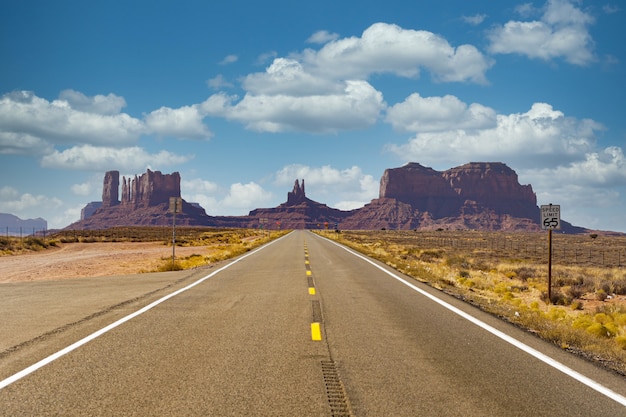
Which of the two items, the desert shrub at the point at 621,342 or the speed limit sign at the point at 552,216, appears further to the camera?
the speed limit sign at the point at 552,216

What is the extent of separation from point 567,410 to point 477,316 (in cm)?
547

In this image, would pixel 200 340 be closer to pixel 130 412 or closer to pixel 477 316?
pixel 130 412

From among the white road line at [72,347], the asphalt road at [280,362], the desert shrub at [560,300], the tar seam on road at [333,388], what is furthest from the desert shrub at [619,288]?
the white road line at [72,347]

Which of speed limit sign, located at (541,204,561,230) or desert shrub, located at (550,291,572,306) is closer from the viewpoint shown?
speed limit sign, located at (541,204,561,230)

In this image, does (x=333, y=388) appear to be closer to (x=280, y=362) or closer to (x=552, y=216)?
(x=280, y=362)

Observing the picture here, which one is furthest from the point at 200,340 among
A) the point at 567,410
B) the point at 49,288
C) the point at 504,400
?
the point at 49,288

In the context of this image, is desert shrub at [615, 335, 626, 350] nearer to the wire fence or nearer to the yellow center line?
the yellow center line

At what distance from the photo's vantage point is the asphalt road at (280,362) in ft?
15.0

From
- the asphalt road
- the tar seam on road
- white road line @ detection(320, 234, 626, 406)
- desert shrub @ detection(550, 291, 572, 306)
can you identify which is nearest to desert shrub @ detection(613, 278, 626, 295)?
desert shrub @ detection(550, 291, 572, 306)

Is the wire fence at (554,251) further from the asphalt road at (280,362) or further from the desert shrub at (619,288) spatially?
the asphalt road at (280,362)

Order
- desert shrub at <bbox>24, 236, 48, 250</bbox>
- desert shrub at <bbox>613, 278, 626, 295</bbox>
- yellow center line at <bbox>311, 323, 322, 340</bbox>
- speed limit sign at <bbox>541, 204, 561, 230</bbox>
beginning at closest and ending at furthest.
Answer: yellow center line at <bbox>311, 323, 322, 340</bbox>
speed limit sign at <bbox>541, 204, 561, 230</bbox>
desert shrub at <bbox>613, 278, 626, 295</bbox>
desert shrub at <bbox>24, 236, 48, 250</bbox>

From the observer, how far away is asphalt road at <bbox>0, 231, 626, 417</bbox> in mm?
4566

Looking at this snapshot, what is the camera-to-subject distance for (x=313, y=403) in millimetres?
4578

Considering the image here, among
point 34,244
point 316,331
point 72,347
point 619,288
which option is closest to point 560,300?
point 619,288
